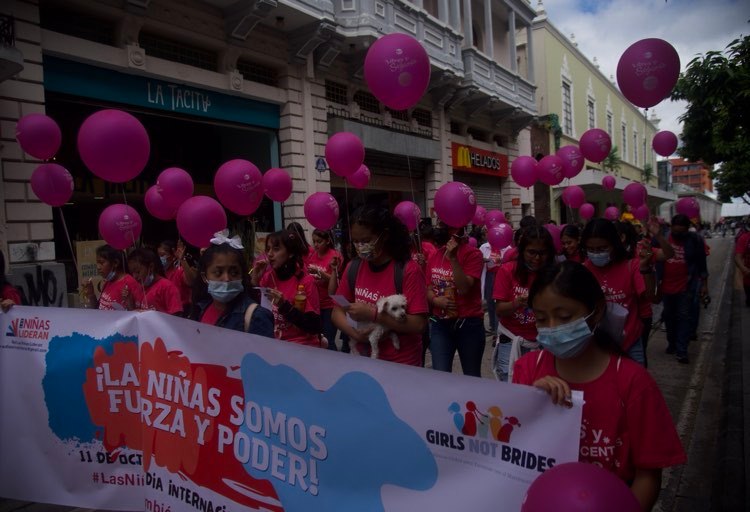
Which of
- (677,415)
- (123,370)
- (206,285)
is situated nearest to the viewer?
(123,370)

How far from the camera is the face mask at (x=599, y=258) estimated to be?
3497 millimetres

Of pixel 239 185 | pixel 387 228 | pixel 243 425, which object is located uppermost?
pixel 239 185

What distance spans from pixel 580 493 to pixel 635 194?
6.80 metres

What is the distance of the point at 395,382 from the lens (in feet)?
6.16

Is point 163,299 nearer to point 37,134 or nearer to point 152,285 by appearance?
point 152,285

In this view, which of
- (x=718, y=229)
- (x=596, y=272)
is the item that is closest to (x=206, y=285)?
(x=596, y=272)

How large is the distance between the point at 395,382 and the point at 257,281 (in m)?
1.92

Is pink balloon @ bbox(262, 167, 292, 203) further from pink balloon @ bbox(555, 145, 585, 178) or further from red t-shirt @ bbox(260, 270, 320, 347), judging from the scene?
pink balloon @ bbox(555, 145, 585, 178)

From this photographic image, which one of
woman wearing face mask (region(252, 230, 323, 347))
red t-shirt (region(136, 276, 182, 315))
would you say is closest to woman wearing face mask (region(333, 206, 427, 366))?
woman wearing face mask (region(252, 230, 323, 347))

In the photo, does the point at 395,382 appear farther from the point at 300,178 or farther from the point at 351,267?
the point at 300,178

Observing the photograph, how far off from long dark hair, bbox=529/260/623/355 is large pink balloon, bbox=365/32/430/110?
3133 millimetres

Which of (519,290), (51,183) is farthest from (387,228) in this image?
(51,183)

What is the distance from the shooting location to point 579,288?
167cm

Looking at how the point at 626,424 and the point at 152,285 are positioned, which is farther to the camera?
the point at 152,285
